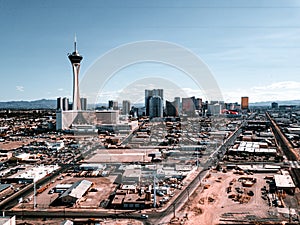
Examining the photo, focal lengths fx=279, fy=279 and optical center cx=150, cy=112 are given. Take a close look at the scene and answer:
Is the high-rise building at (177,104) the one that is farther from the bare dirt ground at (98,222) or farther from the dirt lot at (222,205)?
the bare dirt ground at (98,222)

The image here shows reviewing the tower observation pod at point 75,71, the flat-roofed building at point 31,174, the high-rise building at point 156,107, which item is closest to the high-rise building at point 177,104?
the high-rise building at point 156,107

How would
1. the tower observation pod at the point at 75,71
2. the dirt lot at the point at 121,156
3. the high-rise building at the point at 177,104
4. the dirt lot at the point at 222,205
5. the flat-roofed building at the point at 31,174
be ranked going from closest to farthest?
the dirt lot at the point at 222,205, the flat-roofed building at the point at 31,174, the dirt lot at the point at 121,156, the tower observation pod at the point at 75,71, the high-rise building at the point at 177,104

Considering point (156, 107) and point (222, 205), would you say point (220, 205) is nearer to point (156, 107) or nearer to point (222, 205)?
point (222, 205)

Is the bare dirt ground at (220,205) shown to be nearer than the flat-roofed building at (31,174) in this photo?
Yes

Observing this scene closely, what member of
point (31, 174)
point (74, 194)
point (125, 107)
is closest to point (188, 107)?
point (125, 107)

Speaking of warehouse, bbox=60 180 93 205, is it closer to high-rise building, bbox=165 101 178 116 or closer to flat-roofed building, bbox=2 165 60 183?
flat-roofed building, bbox=2 165 60 183

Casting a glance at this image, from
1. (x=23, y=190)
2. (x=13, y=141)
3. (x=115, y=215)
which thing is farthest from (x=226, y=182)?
(x=13, y=141)

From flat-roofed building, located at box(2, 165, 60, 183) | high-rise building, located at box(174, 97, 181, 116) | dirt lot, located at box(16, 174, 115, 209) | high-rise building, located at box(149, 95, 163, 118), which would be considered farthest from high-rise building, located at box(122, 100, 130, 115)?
dirt lot, located at box(16, 174, 115, 209)

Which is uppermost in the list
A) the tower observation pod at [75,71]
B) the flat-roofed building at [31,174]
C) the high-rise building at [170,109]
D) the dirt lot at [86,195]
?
the tower observation pod at [75,71]
